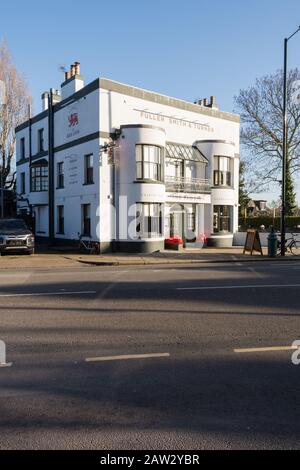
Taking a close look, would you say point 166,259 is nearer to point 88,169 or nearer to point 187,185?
point 88,169

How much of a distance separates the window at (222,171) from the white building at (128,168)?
7 centimetres

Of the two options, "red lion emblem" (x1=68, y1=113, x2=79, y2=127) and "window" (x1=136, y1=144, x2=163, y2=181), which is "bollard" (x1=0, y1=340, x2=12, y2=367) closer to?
"window" (x1=136, y1=144, x2=163, y2=181)

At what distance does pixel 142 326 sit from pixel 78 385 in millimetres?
2569

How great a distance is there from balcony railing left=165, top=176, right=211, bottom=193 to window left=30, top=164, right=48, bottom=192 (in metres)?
8.34

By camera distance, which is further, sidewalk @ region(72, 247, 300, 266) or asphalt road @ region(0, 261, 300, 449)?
sidewalk @ region(72, 247, 300, 266)

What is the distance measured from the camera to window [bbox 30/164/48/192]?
28.9 m

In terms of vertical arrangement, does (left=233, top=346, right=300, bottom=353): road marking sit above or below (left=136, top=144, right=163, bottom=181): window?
below

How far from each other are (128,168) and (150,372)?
61.9 feet

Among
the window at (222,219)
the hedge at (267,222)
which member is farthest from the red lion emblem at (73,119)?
the hedge at (267,222)

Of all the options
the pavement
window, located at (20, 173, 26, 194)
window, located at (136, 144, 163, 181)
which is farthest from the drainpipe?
window, located at (136, 144, 163, 181)

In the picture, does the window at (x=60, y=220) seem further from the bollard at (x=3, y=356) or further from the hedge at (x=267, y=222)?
the bollard at (x=3, y=356)

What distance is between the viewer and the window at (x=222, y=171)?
93.9 ft

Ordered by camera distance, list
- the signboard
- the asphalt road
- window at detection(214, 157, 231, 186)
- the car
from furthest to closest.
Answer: window at detection(214, 157, 231, 186) → the signboard → the car → the asphalt road

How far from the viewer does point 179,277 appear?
1330 centimetres
